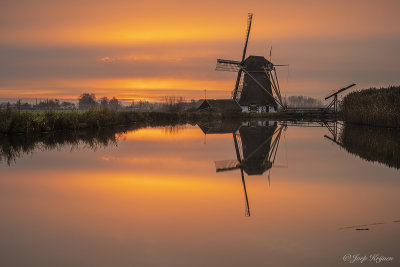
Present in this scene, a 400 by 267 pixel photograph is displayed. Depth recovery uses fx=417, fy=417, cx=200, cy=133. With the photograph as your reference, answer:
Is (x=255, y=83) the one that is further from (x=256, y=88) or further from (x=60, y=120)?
(x=60, y=120)

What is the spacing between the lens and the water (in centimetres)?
405

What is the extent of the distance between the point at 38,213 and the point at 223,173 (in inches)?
166

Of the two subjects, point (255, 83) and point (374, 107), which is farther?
point (255, 83)

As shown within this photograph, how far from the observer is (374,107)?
81.4 feet

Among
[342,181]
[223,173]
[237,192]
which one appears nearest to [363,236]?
[237,192]

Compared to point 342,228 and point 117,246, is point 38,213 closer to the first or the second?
point 117,246

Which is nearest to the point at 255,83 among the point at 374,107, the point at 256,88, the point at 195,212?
the point at 256,88

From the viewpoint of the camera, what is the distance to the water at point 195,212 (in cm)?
405

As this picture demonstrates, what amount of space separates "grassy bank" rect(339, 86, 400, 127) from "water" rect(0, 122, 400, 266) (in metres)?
13.4

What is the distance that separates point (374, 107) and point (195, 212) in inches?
867

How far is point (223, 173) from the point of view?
29.1 ft

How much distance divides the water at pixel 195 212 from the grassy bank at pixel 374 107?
1336cm

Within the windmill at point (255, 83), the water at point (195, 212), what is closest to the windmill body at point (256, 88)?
the windmill at point (255, 83)

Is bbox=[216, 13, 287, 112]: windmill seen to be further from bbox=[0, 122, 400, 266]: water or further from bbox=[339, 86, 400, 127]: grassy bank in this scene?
bbox=[0, 122, 400, 266]: water
